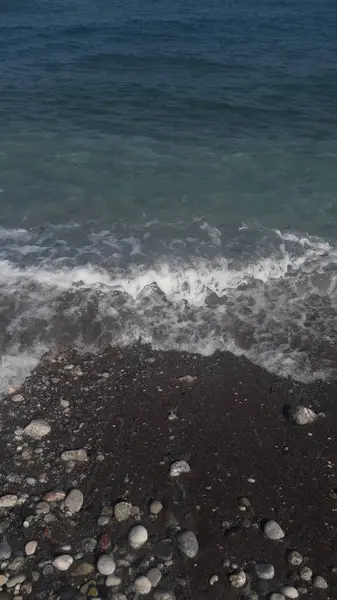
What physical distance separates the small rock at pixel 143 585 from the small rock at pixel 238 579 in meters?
0.98

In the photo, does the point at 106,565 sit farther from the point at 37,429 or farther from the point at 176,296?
the point at 176,296

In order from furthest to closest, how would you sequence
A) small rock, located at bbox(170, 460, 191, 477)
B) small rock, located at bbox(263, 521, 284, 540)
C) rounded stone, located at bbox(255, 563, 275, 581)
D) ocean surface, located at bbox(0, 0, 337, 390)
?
ocean surface, located at bbox(0, 0, 337, 390) < small rock, located at bbox(170, 460, 191, 477) < small rock, located at bbox(263, 521, 284, 540) < rounded stone, located at bbox(255, 563, 275, 581)

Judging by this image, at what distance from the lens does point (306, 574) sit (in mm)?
6742

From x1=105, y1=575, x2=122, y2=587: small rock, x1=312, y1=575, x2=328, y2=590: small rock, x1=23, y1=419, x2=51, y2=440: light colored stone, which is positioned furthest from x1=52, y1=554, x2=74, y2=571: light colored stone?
x1=312, y1=575, x2=328, y2=590: small rock

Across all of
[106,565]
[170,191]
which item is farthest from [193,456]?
[170,191]

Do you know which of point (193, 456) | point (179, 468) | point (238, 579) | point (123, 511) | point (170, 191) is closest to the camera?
point (238, 579)

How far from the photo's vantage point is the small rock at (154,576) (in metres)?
6.59

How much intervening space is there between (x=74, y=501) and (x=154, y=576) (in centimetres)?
148

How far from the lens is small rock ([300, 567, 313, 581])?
22.0 ft

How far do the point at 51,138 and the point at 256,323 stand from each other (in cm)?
1126

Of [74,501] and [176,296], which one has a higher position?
[74,501]

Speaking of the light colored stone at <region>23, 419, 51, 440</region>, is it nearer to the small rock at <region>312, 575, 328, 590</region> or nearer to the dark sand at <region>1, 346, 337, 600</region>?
the dark sand at <region>1, 346, 337, 600</region>

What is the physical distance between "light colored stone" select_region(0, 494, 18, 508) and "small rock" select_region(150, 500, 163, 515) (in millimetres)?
1820

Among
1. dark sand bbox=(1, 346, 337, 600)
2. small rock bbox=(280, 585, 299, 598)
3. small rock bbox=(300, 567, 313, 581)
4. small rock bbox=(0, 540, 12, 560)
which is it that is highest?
small rock bbox=(0, 540, 12, 560)
